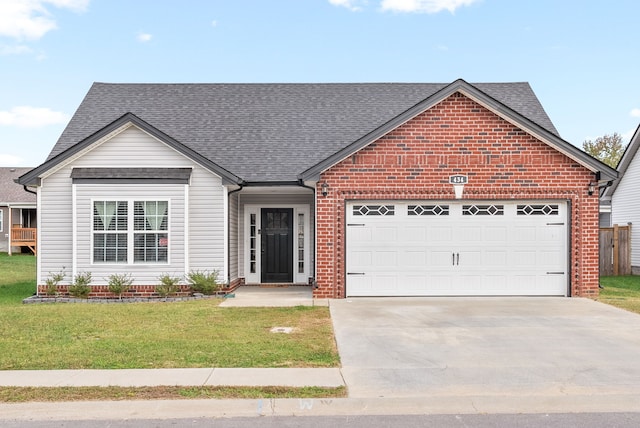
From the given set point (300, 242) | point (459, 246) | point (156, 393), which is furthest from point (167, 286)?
point (156, 393)

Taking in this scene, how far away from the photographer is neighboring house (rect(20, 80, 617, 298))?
539 inches

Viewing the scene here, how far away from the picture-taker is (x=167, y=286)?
14.0 metres

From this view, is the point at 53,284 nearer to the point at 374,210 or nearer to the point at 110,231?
the point at 110,231

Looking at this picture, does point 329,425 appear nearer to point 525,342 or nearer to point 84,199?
point 525,342

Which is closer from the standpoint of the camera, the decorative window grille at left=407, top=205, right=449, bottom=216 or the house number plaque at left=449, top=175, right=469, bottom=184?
the house number plaque at left=449, top=175, right=469, bottom=184

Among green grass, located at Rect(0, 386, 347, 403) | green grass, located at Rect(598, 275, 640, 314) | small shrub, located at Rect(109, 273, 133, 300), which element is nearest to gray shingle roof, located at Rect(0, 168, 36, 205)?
small shrub, located at Rect(109, 273, 133, 300)

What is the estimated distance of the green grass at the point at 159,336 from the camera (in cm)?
756

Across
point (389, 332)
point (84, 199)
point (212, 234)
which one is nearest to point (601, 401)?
point (389, 332)

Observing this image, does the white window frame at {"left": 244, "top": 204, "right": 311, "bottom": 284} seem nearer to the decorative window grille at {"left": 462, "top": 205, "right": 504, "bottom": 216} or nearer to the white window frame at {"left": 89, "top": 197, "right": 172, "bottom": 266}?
the white window frame at {"left": 89, "top": 197, "right": 172, "bottom": 266}

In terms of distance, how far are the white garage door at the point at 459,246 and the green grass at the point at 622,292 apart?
4.00 feet

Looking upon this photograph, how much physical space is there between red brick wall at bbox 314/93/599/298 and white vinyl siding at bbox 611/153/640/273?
9446 millimetres

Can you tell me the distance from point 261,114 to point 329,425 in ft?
46.7

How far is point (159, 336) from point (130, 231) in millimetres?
5604

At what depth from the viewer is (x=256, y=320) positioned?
10.6m
